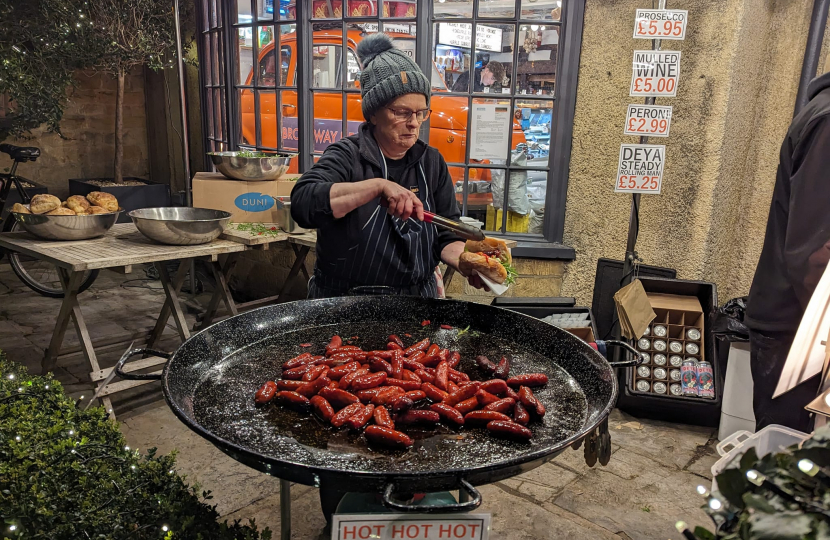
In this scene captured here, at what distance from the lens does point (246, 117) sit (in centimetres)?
632

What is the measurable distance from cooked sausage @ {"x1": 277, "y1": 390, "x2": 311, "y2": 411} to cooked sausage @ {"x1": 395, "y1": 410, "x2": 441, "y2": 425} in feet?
0.88

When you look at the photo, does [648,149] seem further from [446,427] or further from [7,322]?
[7,322]

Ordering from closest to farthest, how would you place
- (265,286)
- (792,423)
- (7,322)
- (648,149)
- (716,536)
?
(716,536)
(792,423)
(648,149)
(7,322)
(265,286)

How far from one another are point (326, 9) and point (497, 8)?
166 cm

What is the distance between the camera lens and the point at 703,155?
409cm

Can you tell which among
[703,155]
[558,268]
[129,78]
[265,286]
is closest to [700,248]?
[703,155]

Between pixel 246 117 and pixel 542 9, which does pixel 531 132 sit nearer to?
pixel 542 9

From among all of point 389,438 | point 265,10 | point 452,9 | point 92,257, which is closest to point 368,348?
point 389,438

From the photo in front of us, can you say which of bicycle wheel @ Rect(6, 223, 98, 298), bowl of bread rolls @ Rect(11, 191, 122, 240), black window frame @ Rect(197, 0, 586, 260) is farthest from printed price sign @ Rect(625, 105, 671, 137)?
bicycle wheel @ Rect(6, 223, 98, 298)

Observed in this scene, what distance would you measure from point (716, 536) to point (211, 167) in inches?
282

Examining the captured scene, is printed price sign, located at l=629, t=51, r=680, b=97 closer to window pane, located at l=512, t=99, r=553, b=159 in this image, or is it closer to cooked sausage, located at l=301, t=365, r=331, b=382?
window pane, located at l=512, t=99, r=553, b=159

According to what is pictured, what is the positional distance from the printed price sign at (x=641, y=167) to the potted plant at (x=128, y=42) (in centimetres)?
565

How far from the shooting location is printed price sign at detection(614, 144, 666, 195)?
3531 mm

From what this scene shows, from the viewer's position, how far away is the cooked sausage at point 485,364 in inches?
71.9
